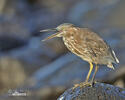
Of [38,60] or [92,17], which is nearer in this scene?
[38,60]

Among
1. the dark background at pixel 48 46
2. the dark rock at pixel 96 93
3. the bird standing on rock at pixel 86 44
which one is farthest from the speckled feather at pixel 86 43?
the dark background at pixel 48 46

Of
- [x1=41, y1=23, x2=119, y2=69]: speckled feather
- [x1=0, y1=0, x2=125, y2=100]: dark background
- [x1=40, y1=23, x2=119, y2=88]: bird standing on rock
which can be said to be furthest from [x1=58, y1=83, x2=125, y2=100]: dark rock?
[x1=0, y1=0, x2=125, y2=100]: dark background

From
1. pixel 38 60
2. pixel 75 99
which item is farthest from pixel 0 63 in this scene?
pixel 75 99

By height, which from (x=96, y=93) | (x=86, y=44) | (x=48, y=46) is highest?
(x=48, y=46)

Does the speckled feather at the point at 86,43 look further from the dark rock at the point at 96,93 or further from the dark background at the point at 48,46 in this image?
the dark background at the point at 48,46

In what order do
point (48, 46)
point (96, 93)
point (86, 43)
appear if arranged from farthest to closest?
point (48, 46) < point (86, 43) < point (96, 93)

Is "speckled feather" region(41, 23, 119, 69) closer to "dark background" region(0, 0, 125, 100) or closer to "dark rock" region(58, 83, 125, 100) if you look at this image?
"dark rock" region(58, 83, 125, 100)

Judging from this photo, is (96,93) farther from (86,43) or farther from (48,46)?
(48,46)

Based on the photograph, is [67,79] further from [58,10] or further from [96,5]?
[58,10]

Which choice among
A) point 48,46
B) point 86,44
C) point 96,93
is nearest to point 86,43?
point 86,44
